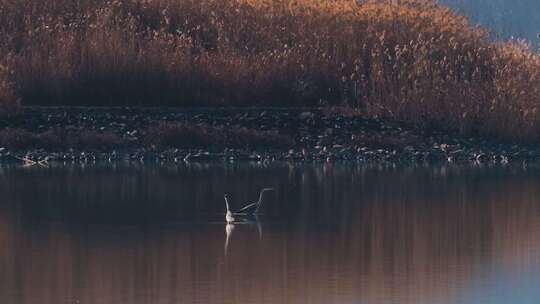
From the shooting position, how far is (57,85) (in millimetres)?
27734

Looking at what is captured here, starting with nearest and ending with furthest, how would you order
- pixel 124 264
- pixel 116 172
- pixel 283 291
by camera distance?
1. pixel 283 291
2. pixel 124 264
3. pixel 116 172

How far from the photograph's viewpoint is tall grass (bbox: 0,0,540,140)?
27875mm

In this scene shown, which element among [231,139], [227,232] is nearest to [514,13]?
[231,139]

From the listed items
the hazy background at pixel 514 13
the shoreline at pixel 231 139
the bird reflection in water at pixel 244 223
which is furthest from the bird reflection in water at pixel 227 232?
the hazy background at pixel 514 13

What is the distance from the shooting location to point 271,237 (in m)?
16.1

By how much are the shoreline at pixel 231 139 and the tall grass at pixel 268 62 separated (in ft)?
1.87

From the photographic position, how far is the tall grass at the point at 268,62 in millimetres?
Result: 27875

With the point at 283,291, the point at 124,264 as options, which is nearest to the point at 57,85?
the point at 124,264

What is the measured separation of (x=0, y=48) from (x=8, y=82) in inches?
54.9

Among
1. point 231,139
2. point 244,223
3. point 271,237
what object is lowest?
point 271,237

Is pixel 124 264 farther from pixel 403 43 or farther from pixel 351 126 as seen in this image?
pixel 403 43

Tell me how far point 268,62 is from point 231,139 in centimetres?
257

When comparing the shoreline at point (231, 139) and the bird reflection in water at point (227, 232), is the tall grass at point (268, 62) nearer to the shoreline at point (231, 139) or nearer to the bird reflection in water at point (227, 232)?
the shoreline at point (231, 139)

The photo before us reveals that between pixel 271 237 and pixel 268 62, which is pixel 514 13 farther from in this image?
pixel 271 237
